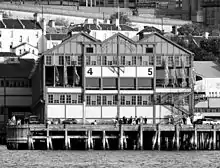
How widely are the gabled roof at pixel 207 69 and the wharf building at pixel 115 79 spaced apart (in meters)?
13.6

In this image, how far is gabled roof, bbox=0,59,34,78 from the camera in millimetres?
157000

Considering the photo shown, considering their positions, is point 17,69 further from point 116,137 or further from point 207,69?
point 116,137

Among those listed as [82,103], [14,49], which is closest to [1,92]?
[82,103]

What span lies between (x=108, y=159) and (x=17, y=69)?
4673 centimetres

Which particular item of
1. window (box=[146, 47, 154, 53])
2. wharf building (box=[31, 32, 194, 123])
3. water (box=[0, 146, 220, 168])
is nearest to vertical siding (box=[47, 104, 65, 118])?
wharf building (box=[31, 32, 194, 123])

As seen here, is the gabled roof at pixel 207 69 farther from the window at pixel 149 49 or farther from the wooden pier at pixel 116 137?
the wooden pier at pixel 116 137

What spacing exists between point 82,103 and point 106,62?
16.8ft

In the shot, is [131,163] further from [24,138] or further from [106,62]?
[106,62]

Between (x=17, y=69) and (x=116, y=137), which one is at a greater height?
(x=17, y=69)

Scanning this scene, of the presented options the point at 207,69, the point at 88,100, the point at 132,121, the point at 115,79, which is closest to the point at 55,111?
the point at 88,100

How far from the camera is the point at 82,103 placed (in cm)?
14012

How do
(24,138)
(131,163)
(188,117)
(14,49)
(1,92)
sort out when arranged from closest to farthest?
(131,163) < (24,138) < (188,117) < (1,92) < (14,49)

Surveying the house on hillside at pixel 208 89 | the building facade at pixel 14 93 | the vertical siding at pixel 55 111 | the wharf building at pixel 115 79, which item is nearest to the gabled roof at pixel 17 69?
the building facade at pixel 14 93

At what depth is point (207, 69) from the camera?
161 metres
